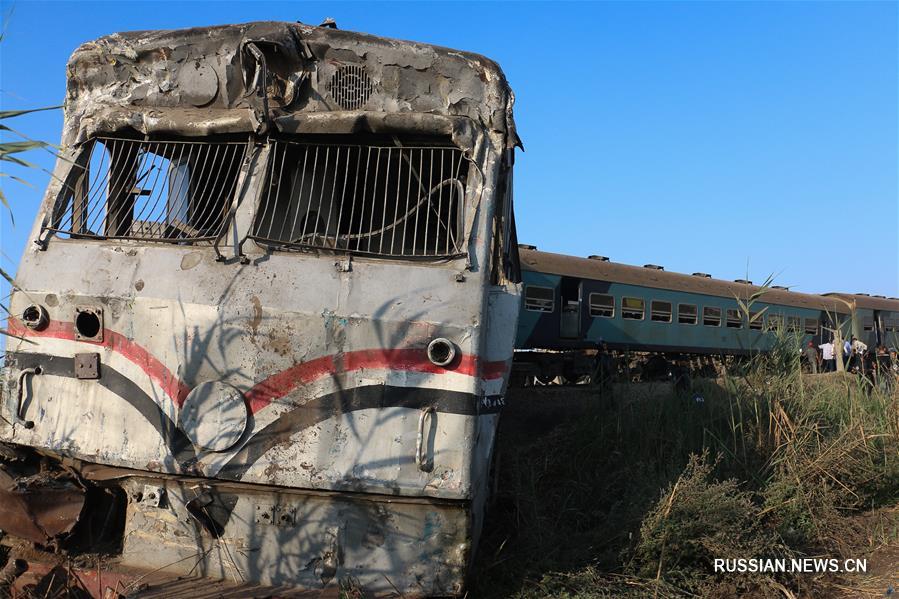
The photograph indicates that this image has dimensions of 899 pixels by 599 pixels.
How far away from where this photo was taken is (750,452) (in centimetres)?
662

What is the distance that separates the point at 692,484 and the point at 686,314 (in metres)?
16.0

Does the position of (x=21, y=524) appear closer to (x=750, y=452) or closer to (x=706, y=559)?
(x=706, y=559)

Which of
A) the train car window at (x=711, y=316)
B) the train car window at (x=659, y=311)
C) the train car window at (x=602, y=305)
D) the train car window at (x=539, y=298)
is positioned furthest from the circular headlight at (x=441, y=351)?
the train car window at (x=711, y=316)

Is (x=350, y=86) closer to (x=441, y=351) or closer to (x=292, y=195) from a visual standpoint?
(x=292, y=195)

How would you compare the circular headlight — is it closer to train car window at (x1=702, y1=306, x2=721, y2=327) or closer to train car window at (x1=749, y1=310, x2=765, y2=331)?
train car window at (x1=749, y1=310, x2=765, y2=331)

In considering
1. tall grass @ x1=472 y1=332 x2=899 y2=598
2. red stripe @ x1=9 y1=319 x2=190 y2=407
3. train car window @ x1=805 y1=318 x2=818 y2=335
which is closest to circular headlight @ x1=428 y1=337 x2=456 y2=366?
red stripe @ x1=9 y1=319 x2=190 y2=407

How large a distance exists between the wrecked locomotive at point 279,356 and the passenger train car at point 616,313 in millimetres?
11729

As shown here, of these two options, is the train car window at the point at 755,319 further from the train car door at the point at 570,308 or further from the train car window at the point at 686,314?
the train car door at the point at 570,308

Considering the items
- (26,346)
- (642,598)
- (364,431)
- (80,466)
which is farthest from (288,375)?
(642,598)

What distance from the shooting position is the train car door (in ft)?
57.8

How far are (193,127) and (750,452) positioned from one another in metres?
5.06

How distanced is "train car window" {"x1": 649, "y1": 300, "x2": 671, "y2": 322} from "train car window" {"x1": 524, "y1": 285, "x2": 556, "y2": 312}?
341 cm

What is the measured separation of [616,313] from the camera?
1858 cm

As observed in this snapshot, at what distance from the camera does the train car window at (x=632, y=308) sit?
18.8 metres
